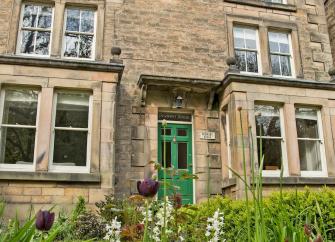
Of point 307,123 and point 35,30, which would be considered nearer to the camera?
point 35,30

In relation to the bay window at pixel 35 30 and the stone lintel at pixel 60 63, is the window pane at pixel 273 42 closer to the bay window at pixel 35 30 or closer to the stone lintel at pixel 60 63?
the stone lintel at pixel 60 63

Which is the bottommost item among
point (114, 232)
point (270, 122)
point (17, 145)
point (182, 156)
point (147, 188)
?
point (114, 232)

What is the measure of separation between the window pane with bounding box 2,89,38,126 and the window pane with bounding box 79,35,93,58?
233 centimetres

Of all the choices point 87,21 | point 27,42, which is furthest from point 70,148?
point 87,21

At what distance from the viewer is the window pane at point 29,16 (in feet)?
34.4

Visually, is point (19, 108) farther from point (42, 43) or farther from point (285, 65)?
point (285, 65)

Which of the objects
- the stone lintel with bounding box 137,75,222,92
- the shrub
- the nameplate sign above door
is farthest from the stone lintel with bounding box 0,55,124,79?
the shrub

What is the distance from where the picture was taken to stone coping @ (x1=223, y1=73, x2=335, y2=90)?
980 cm

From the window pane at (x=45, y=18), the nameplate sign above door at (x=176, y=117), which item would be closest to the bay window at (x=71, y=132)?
the nameplate sign above door at (x=176, y=117)

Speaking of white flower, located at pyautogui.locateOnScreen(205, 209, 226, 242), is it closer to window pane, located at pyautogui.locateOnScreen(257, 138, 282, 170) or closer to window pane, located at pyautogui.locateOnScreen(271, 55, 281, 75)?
window pane, located at pyautogui.locateOnScreen(257, 138, 282, 170)

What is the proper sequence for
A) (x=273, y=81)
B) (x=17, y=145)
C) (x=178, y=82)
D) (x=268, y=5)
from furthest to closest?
(x=268, y=5) → (x=273, y=81) → (x=178, y=82) → (x=17, y=145)

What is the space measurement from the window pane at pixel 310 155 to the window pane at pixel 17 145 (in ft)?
24.9

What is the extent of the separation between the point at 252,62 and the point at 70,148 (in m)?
6.64

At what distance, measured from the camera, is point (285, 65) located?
A: 1213 cm
